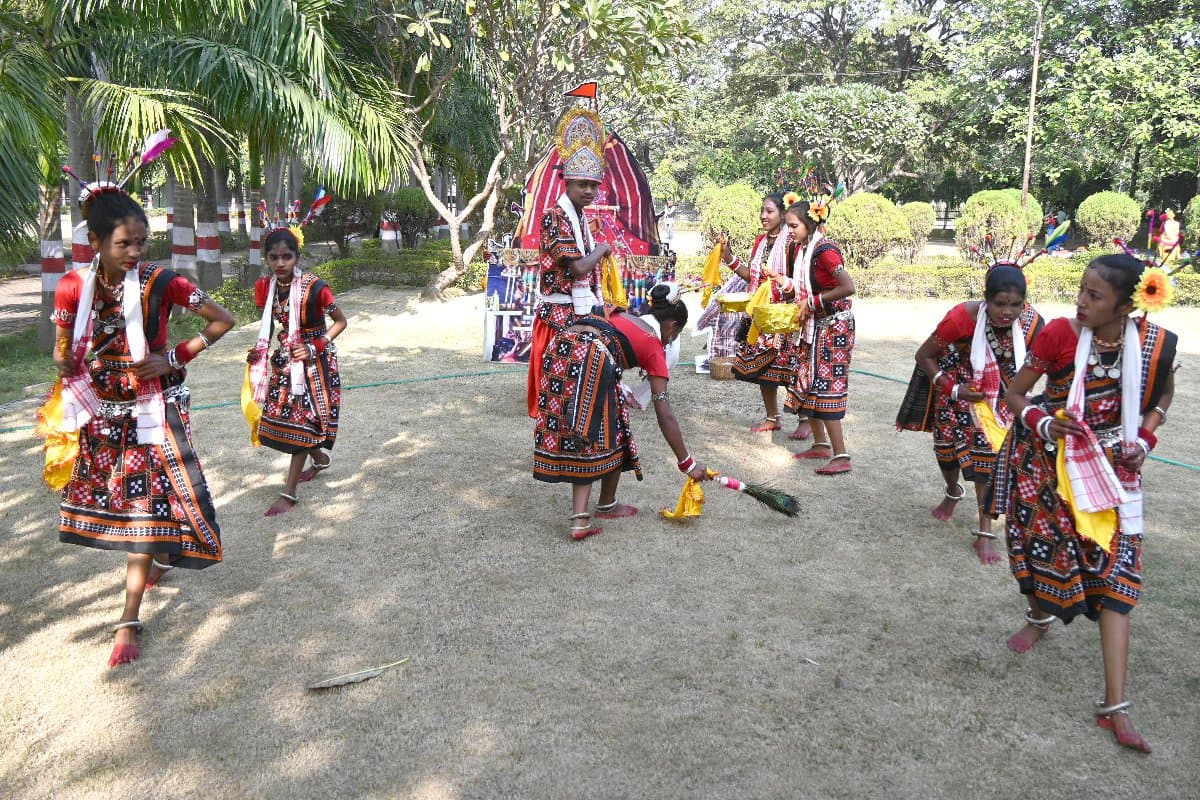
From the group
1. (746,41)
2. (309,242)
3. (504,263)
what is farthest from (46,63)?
(746,41)

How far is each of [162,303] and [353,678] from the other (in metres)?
1.57

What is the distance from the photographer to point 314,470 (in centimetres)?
544

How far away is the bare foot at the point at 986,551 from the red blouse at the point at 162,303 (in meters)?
3.67

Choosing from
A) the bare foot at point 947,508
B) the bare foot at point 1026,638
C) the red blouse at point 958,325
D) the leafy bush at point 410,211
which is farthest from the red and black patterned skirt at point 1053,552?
the leafy bush at point 410,211

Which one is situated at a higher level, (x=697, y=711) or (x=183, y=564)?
(x=183, y=564)

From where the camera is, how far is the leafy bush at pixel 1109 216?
20047 millimetres

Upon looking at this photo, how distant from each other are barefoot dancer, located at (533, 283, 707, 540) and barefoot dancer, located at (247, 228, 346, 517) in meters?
1.28

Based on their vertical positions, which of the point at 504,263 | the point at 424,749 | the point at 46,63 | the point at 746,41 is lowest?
the point at 424,749

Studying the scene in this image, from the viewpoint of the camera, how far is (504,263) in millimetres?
8203

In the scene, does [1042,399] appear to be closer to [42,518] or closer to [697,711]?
[697,711]

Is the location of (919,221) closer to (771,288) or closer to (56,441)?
(771,288)

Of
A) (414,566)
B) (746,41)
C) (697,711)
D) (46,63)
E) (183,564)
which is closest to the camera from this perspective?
(697,711)

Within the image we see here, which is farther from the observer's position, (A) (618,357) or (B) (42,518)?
(B) (42,518)

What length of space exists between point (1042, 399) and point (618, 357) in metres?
1.89
